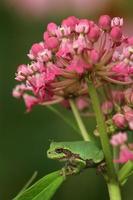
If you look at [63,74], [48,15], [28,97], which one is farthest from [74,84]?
[48,15]

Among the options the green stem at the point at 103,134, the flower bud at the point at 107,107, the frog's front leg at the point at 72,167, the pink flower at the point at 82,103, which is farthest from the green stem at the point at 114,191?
the pink flower at the point at 82,103

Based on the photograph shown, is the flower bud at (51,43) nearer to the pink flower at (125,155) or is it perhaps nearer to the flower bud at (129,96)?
the flower bud at (129,96)

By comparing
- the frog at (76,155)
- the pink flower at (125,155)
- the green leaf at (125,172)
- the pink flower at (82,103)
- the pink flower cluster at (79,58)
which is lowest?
the green leaf at (125,172)

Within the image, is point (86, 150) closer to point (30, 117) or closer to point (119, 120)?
point (119, 120)

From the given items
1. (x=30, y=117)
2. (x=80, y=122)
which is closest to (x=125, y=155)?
(x=80, y=122)

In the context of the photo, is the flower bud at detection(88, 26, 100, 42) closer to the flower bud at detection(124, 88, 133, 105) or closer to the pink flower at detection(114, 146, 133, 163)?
the flower bud at detection(124, 88, 133, 105)

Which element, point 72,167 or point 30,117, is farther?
point 30,117

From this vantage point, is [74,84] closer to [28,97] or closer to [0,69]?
[28,97]
